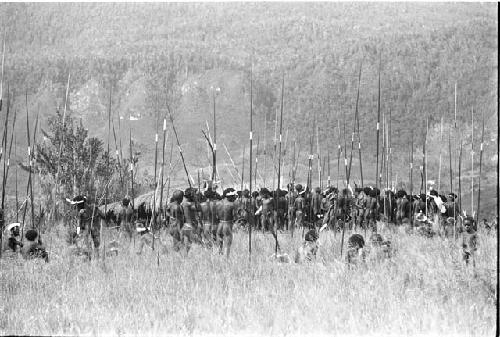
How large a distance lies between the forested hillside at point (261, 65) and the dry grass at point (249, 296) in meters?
72.3

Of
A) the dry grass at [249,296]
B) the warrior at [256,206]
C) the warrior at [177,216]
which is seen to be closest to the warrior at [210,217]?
the warrior at [177,216]

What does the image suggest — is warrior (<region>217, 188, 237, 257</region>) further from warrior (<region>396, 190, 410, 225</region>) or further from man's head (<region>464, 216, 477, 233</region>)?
warrior (<region>396, 190, 410, 225</region>)

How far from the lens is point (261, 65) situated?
145875 mm

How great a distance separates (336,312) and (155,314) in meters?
2.06

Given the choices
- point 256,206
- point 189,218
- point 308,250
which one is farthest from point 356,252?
point 256,206

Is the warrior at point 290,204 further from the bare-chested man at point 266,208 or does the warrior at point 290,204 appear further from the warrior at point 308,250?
the warrior at point 308,250

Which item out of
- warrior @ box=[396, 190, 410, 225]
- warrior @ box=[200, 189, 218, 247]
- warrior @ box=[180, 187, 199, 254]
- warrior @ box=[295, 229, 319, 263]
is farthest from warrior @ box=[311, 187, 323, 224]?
warrior @ box=[295, 229, 319, 263]

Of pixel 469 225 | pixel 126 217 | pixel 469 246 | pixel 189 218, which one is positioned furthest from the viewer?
pixel 126 217

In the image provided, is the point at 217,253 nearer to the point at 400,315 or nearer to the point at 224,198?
the point at 224,198

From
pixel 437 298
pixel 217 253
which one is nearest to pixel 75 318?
pixel 437 298

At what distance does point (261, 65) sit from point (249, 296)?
137 metres

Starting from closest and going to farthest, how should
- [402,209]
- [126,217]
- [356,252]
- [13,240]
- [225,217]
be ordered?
1. [356,252]
2. [13,240]
3. [225,217]
4. [126,217]
5. [402,209]

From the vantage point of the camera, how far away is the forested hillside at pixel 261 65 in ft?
367

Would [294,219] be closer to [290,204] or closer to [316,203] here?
[290,204]
